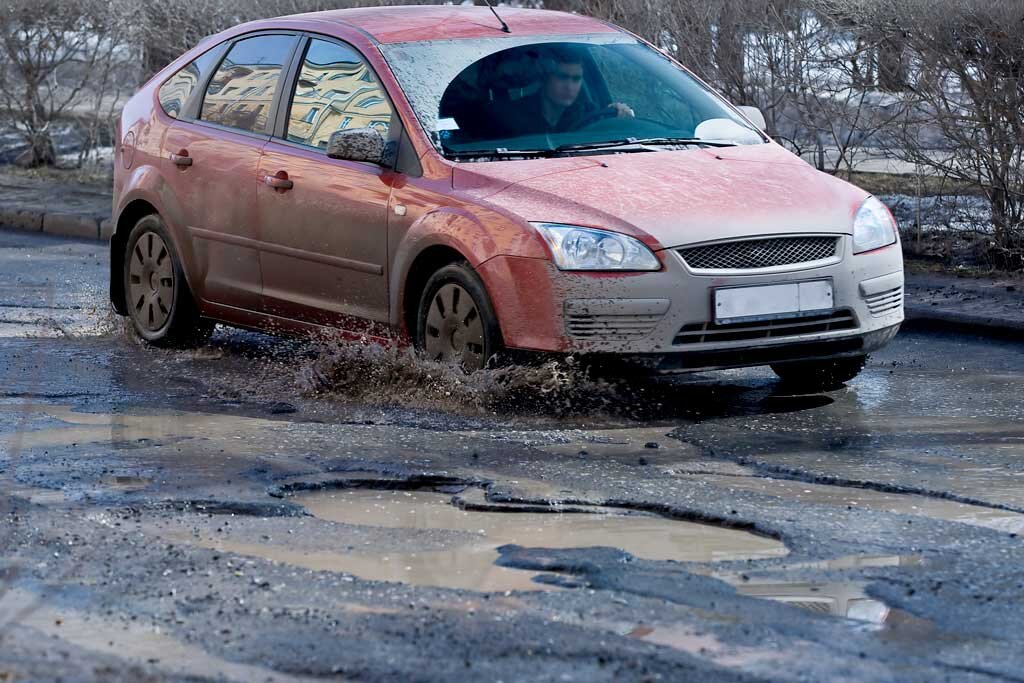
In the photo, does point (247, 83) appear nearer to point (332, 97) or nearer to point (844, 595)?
point (332, 97)

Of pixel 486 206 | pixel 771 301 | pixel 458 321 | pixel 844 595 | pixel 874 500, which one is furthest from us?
pixel 458 321

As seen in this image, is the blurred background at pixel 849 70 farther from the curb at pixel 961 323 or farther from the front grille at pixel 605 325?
the front grille at pixel 605 325

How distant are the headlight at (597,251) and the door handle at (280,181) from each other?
158 centimetres

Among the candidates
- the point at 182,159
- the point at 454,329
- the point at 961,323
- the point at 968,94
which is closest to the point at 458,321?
the point at 454,329

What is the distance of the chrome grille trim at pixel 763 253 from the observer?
6734 mm

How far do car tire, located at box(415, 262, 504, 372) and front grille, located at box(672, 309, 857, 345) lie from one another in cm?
73

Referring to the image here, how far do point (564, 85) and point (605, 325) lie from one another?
1.53m

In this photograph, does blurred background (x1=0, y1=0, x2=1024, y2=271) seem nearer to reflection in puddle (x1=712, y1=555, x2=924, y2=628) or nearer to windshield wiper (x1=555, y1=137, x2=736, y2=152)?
windshield wiper (x1=555, y1=137, x2=736, y2=152)

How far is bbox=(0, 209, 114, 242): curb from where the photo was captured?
1406 cm

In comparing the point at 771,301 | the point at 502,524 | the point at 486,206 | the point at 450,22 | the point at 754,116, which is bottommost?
the point at 502,524

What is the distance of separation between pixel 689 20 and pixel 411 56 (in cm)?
554

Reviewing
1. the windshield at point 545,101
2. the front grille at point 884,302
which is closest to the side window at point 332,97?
the windshield at point 545,101

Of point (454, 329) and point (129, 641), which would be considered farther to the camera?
point (454, 329)

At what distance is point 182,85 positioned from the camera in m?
8.96
